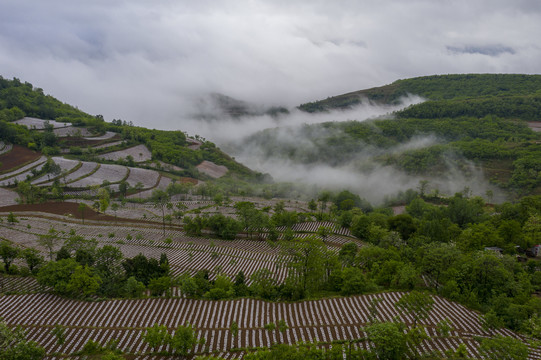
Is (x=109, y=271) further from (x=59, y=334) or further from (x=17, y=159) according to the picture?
(x=17, y=159)

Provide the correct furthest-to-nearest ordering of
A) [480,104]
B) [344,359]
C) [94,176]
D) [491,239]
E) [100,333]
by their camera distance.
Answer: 1. [480,104]
2. [94,176]
3. [491,239]
4. [100,333]
5. [344,359]

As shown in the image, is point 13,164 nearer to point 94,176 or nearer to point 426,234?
point 94,176

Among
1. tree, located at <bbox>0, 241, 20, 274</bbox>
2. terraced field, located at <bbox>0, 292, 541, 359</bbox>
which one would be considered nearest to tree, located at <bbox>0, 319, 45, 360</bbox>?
terraced field, located at <bbox>0, 292, 541, 359</bbox>

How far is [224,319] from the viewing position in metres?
29.3

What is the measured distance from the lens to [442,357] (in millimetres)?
24797

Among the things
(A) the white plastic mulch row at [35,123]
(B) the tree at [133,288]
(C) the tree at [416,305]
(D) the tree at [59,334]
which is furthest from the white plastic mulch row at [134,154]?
(C) the tree at [416,305]

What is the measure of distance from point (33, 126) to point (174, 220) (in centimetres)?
9529

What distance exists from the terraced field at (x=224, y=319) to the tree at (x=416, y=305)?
644 mm

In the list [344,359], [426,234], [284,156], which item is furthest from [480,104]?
[344,359]

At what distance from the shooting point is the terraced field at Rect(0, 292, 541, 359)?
2639 cm

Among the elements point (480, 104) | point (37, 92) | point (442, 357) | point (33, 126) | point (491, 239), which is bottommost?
point (442, 357)

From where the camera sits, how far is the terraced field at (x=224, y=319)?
1039 inches

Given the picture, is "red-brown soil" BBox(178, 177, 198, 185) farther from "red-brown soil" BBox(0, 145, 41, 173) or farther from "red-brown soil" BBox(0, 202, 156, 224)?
"red-brown soil" BBox(0, 145, 41, 173)

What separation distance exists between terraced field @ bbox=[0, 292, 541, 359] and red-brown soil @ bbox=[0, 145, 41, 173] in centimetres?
8492
